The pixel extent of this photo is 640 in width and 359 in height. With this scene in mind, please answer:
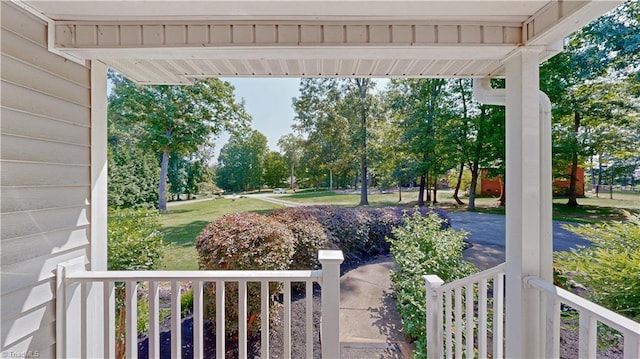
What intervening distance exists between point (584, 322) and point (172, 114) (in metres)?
5.12

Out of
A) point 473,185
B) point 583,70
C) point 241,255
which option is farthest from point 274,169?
point 583,70

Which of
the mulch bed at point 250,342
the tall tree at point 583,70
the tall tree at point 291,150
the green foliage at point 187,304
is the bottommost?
the mulch bed at point 250,342

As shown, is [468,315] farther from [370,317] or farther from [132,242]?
[132,242]

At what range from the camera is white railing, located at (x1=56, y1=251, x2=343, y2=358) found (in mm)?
1468

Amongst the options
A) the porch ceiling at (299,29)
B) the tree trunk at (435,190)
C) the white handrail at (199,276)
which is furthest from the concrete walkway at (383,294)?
the porch ceiling at (299,29)

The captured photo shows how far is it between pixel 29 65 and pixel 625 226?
4.55 metres

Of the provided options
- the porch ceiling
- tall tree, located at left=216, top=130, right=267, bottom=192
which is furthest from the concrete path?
the porch ceiling

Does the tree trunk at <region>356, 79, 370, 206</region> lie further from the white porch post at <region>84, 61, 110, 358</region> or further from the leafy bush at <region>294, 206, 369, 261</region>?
the white porch post at <region>84, 61, 110, 358</region>

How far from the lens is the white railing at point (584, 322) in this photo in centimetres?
87

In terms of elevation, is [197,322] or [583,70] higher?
[583,70]

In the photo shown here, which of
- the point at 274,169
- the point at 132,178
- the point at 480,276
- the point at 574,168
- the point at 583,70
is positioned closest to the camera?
the point at 480,276

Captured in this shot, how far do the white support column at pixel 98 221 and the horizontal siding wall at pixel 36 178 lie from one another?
50 mm

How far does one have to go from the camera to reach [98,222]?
1677 mm

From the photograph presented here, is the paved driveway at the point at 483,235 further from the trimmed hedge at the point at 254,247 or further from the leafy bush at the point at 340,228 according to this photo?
the trimmed hedge at the point at 254,247
